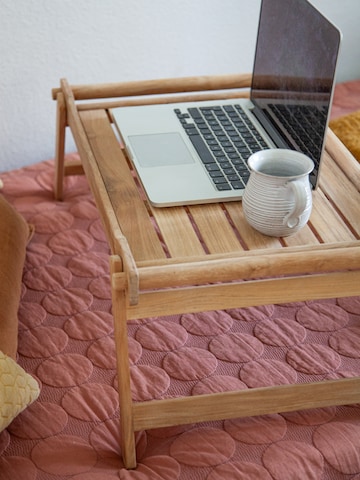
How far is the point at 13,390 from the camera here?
1.21m

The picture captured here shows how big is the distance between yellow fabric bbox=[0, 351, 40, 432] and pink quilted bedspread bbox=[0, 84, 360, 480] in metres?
0.05

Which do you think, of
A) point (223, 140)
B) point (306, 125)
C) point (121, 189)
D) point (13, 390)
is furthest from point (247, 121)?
point (13, 390)

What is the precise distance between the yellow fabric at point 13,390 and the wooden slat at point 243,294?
0.79 feet

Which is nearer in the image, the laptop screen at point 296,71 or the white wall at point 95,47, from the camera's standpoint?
the laptop screen at point 296,71

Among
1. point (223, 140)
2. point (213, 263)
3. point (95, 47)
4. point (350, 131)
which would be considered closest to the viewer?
point (213, 263)

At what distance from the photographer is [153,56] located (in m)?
2.05

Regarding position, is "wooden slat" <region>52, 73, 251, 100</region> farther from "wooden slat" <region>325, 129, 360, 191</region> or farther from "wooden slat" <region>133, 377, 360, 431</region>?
"wooden slat" <region>133, 377, 360, 431</region>

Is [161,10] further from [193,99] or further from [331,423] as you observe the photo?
[331,423]

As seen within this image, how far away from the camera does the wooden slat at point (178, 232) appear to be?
45.4 inches

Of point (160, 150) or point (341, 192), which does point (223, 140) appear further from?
point (341, 192)

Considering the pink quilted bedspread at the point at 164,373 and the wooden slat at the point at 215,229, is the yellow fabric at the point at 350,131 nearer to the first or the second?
the pink quilted bedspread at the point at 164,373

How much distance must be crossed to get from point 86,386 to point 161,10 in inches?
40.5

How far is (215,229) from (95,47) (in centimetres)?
92

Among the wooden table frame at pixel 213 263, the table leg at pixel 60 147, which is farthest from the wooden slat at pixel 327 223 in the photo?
the table leg at pixel 60 147
